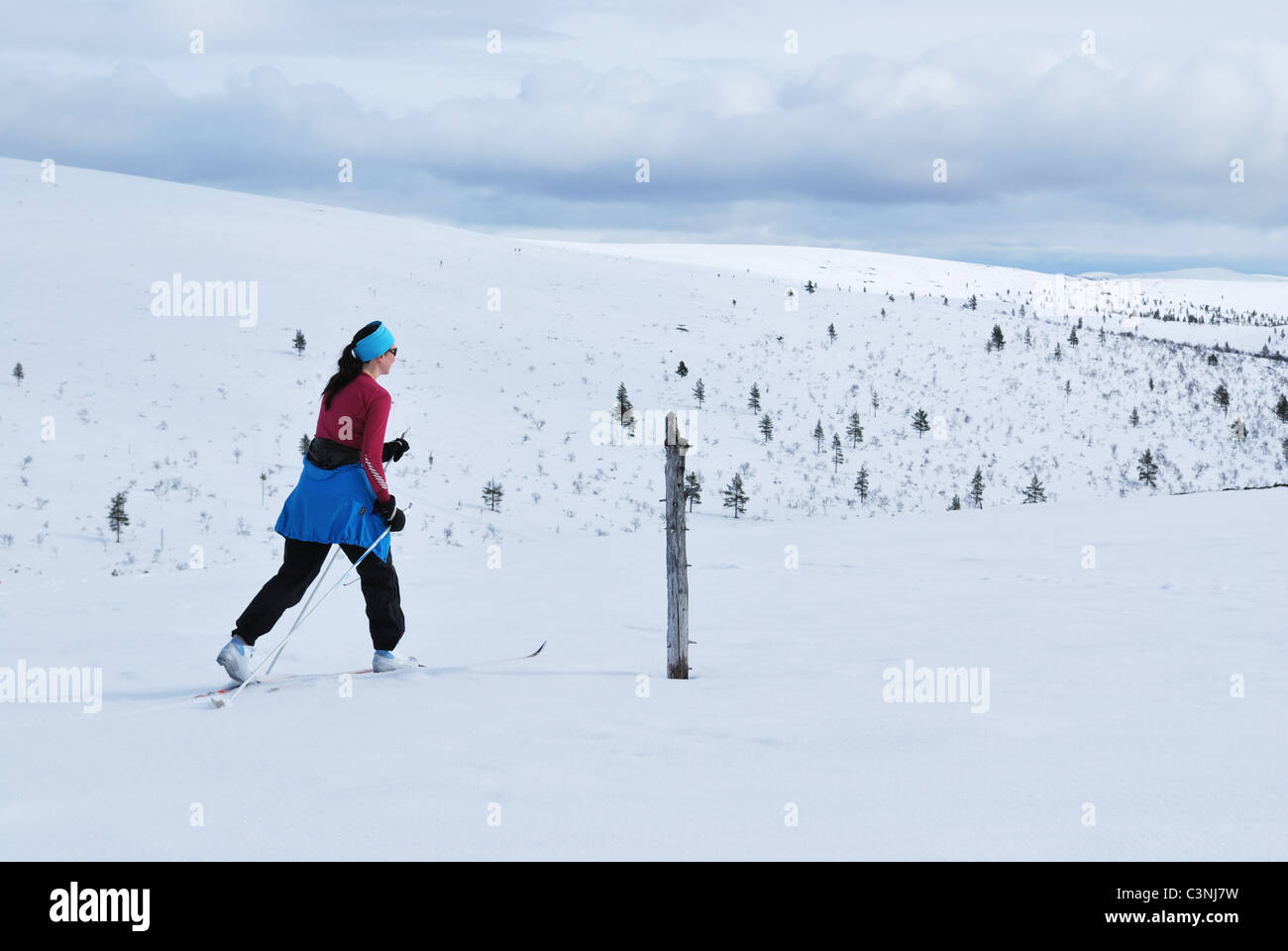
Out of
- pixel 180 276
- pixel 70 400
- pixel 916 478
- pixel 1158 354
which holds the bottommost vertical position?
pixel 916 478

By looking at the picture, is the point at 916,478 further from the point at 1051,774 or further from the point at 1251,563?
the point at 1051,774

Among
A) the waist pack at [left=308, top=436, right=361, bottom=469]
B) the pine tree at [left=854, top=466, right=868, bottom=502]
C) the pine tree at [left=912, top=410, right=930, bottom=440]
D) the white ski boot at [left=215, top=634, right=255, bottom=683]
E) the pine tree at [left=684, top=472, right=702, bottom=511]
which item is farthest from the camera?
the pine tree at [left=912, top=410, right=930, bottom=440]

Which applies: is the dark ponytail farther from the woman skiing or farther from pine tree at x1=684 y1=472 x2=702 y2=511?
pine tree at x1=684 y1=472 x2=702 y2=511

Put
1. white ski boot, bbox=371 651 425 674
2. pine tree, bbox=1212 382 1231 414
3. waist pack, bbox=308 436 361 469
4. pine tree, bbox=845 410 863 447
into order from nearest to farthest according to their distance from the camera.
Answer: waist pack, bbox=308 436 361 469, white ski boot, bbox=371 651 425 674, pine tree, bbox=845 410 863 447, pine tree, bbox=1212 382 1231 414

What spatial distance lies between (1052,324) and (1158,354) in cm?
462

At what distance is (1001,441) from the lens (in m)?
25.8

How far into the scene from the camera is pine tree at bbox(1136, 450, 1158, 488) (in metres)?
23.1

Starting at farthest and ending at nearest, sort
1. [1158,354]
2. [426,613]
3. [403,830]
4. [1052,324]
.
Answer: [1052,324] < [1158,354] < [426,613] < [403,830]

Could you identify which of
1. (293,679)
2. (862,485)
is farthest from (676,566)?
(862,485)

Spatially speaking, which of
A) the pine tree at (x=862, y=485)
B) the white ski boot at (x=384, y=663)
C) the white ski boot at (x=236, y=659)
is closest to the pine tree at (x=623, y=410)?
the pine tree at (x=862, y=485)

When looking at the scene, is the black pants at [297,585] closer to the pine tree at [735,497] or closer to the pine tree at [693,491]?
the pine tree at [735,497]

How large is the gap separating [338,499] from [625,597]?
4.05 meters

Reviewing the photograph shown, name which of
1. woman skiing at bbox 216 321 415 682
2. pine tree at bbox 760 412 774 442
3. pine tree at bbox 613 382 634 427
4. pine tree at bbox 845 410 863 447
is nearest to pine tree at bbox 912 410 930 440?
pine tree at bbox 845 410 863 447
